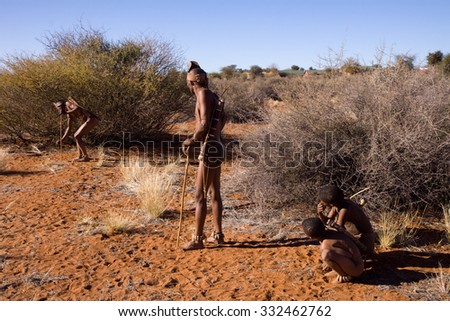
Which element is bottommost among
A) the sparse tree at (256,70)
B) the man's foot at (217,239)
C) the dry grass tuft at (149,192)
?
the man's foot at (217,239)

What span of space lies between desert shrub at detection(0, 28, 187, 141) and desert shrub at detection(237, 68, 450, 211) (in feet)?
17.4

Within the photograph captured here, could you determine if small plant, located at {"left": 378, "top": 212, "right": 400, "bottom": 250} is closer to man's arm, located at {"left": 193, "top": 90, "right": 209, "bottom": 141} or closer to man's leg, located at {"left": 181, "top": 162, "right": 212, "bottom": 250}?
man's leg, located at {"left": 181, "top": 162, "right": 212, "bottom": 250}

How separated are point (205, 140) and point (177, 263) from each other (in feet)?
4.31

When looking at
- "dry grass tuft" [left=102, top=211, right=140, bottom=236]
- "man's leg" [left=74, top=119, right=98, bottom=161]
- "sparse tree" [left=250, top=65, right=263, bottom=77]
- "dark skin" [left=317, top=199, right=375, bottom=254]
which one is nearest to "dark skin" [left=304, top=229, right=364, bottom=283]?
"dark skin" [left=317, top=199, right=375, bottom=254]

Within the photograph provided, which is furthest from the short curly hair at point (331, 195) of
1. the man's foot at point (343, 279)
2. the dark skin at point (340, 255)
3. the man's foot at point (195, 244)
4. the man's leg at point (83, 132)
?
the man's leg at point (83, 132)

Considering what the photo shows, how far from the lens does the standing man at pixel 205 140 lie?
4.43 meters

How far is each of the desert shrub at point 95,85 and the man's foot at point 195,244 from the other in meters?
7.00

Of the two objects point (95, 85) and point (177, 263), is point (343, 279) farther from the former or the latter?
point (95, 85)

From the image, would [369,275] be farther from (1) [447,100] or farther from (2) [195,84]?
(1) [447,100]

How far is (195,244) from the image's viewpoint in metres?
4.71

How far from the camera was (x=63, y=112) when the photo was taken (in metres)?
9.49

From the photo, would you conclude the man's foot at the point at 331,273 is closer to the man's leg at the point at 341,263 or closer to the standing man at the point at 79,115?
the man's leg at the point at 341,263

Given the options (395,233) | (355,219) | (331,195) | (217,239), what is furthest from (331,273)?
(217,239)

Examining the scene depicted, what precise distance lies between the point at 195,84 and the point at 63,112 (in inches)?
236
